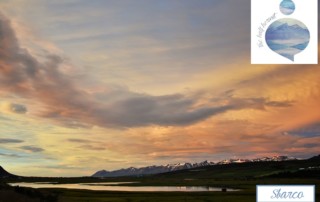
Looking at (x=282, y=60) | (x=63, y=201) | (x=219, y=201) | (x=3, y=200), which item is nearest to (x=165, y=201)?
(x=219, y=201)

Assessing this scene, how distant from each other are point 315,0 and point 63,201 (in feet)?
200

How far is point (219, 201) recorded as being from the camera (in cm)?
7538

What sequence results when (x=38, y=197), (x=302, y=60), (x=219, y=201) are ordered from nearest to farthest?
(x=302, y=60) → (x=38, y=197) → (x=219, y=201)

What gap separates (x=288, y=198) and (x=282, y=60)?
10929 millimetres

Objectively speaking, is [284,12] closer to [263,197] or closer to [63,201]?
[263,197]

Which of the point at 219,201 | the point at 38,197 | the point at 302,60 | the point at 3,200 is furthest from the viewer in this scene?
the point at 219,201

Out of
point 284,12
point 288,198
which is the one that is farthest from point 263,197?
point 284,12

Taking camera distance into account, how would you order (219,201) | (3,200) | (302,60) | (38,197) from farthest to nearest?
1. (219,201)
2. (38,197)
3. (3,200)
4. (302,60)

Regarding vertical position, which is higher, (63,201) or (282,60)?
(282,60)

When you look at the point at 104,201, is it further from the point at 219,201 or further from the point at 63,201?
the point at 219,201

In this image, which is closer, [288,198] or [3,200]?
[288,198]

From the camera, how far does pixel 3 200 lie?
58938 millimetres

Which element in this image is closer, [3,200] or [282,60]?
[282,60]

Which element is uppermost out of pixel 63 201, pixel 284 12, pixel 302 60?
pixel 284 12
